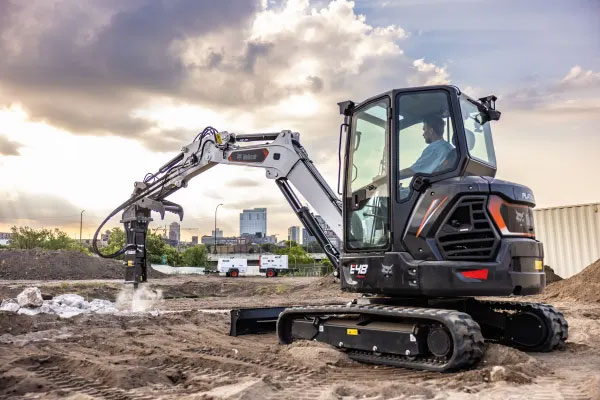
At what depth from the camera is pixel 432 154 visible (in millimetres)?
5773

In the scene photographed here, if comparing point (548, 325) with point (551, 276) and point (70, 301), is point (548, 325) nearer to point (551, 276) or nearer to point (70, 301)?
point (70, 301)

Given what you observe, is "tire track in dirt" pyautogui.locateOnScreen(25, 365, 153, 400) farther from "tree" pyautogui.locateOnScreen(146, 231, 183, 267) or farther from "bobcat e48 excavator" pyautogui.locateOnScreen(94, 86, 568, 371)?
"tree" pyautogui.locateOnScreen(146, 231, 183, 267)

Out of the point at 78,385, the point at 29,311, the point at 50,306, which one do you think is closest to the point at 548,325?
the point at 78,385

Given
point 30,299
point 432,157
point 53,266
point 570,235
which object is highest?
point 432,157

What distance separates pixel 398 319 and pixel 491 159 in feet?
7.16

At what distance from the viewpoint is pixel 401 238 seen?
570 centimetres

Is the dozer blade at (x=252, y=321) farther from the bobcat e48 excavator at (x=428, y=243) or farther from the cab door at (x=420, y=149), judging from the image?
the cab door at (x=420, y=149)

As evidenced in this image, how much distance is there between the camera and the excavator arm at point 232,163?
870cm

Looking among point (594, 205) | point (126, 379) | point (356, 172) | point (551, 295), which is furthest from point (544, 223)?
point (126, 379)

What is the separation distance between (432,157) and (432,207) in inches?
22.6

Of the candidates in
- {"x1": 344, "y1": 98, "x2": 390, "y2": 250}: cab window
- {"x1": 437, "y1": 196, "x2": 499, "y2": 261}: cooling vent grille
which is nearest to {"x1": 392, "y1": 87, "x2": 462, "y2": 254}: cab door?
{"x1": 344, "y1": 98, "x2": 390, "y2": 250}: cab window

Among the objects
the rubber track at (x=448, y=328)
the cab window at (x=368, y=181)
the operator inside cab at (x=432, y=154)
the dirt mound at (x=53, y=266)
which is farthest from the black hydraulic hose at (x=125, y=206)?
the dirt mound at (x=53, y=266)

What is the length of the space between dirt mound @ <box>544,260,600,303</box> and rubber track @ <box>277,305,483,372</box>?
11.0 metres

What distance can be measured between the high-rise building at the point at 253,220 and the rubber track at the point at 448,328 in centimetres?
14759
